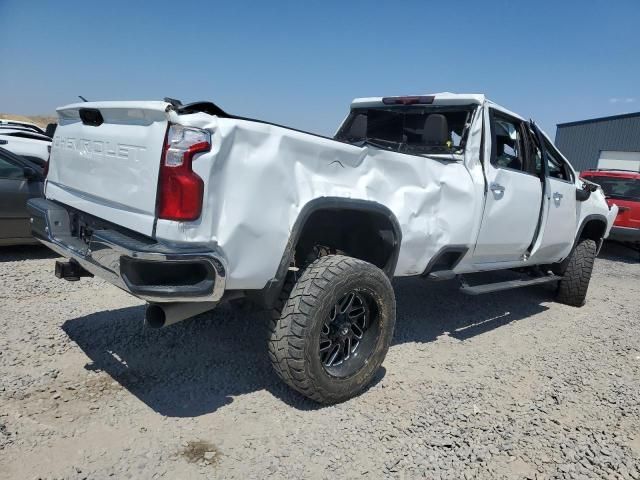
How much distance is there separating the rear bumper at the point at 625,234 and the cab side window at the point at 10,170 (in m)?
10.0

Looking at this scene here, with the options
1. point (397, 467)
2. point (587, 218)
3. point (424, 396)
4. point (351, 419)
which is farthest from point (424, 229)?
point (587, 218)

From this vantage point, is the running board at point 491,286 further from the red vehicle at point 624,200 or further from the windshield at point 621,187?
the windshield at point 621,187

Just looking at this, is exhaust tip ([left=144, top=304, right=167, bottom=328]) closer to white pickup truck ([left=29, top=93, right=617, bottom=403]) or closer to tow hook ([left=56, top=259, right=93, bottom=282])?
white pickup truck ([left=29, top=93, right=617, bottom=403])

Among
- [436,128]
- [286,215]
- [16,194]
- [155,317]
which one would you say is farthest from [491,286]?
[16,194]

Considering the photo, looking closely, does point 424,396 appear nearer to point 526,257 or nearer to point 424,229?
point 424,229

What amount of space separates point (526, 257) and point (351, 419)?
2.85 m

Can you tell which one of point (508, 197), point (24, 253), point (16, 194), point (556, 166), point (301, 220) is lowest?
point (24, 253)

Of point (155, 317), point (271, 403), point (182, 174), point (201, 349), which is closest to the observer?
point (182, 174)

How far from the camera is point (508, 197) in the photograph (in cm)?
436

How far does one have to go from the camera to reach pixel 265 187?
2.61 metres

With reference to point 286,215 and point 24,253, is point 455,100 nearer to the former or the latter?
point 286,215

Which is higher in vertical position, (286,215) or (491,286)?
(286,215)

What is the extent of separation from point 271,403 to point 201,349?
3.05 ft

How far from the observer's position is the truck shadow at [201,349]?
3.18m
